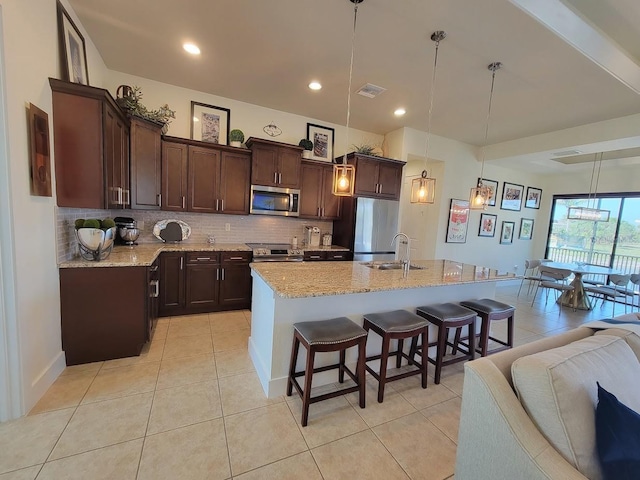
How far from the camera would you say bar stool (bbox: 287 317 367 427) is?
5.92 feet

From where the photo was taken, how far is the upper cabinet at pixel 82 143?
2.15 meters

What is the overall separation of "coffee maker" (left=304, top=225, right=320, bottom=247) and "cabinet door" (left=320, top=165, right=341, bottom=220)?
0.92 ft

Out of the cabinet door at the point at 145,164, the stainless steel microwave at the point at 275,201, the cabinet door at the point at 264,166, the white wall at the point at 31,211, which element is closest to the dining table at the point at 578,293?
the stainless steel microwave at the point at 275,201

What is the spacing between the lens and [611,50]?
2432mm

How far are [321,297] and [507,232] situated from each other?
6.35 metres

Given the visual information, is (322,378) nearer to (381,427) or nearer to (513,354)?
(381,427)

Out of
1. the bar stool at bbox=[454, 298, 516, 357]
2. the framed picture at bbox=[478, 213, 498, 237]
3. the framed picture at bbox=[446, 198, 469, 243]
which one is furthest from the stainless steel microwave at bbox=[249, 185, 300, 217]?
the framed picture at bbox=[478, 213, 498, 237]

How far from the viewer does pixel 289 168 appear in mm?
4133

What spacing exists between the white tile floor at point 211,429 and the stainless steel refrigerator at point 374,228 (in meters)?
2.25

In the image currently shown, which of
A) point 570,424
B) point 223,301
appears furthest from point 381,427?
point 223,301

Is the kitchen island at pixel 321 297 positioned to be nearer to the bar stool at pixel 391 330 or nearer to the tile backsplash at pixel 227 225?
the bar stool at pixel 391 330

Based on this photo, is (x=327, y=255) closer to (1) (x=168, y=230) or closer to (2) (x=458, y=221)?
(1) (x=168, y=230)

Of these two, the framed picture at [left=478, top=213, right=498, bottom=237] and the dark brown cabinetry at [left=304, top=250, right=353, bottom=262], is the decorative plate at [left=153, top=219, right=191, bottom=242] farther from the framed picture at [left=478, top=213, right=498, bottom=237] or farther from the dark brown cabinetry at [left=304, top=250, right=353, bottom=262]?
the framed picture at [left=478, top=213, right=498, bottom=237]

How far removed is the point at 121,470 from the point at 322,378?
137 centimetres
